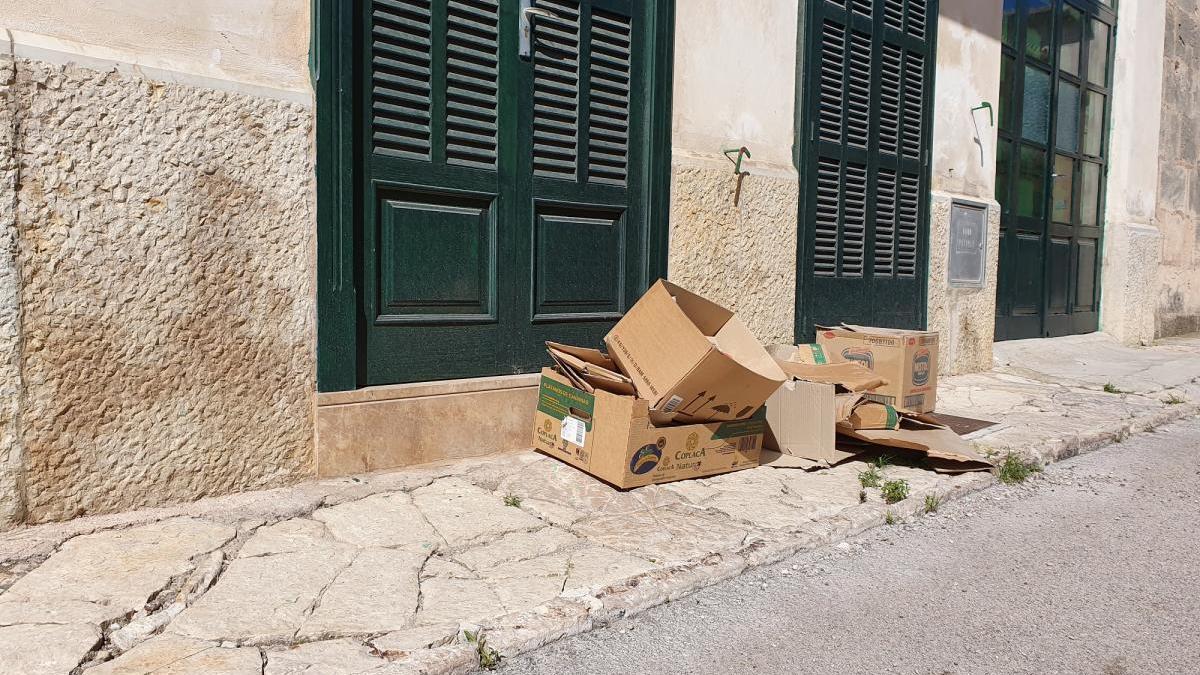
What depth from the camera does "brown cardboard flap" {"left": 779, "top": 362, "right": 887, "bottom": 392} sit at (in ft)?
14.5

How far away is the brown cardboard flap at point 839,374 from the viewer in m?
4.41

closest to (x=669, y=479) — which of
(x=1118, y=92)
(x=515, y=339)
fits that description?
(x=515, y=339)

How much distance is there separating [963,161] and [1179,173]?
5.63 metres

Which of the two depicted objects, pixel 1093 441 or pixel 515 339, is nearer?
pixel 515 339

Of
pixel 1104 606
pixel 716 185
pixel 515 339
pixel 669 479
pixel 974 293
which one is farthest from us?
pixel 974 293

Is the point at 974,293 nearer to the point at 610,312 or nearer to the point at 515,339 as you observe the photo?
the point at 610,312

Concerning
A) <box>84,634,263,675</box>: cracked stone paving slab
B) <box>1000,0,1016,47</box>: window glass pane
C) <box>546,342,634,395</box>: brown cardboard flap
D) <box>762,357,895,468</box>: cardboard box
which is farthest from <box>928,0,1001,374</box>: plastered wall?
<box>84,634,263,675</box>: cracked stone paving slab

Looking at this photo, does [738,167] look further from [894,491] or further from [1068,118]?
[1068,118]

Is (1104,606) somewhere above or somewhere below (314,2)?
below

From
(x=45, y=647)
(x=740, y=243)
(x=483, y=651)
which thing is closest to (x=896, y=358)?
(x=740, y=243)

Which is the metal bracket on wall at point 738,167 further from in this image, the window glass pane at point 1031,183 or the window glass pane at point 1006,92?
the window glass pane at point 1031,183

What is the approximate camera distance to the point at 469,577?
267cm

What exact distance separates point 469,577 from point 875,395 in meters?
3.16

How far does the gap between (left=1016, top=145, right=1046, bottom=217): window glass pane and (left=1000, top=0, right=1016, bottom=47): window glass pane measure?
107 centimetres
